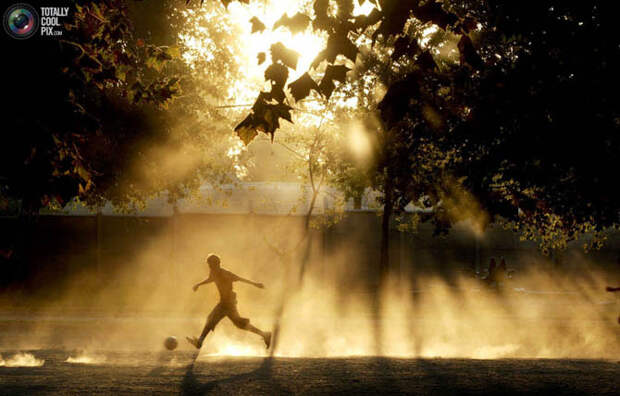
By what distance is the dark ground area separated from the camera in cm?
881

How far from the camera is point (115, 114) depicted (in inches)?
819

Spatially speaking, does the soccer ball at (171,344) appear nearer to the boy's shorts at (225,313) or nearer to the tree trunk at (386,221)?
the boy's shorts at (225,313)

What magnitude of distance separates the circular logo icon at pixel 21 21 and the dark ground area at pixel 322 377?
418 cm

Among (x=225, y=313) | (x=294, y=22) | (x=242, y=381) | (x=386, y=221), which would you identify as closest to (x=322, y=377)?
(x=242, y=381)

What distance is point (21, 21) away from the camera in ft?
24.7

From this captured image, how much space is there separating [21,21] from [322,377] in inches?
220

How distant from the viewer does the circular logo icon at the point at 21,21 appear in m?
7.21

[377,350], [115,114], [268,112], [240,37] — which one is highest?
[240,37]

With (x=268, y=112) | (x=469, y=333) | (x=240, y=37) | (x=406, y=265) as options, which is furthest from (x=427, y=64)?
(x=406, y=265)

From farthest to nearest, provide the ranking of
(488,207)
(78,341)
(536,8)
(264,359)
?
(78,341)
(488,207)
(264,359)
(536,8)

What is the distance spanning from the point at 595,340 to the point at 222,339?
916 cm

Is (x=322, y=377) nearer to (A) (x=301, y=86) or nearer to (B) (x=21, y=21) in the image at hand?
(A) (x=301, y=86)

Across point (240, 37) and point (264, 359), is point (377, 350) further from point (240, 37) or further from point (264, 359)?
point (240, 37)

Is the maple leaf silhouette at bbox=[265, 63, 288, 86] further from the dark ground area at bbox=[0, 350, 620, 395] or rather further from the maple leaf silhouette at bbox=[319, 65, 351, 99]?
the dark ground area at bbox=[0, 350, 620, 395]
